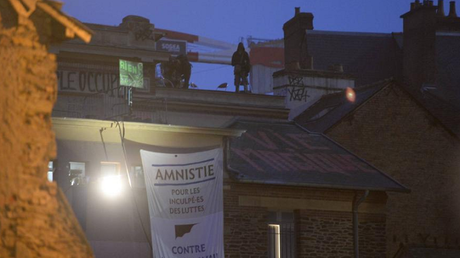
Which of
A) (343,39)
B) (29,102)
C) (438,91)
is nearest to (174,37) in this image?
(343,39)

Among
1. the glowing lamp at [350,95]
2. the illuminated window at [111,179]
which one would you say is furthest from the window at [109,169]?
the glowing lamp at [350,95]

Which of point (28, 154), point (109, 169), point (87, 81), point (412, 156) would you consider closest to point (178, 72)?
point (87, 81)

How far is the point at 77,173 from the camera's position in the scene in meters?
28.0

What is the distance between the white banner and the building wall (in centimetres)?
1210

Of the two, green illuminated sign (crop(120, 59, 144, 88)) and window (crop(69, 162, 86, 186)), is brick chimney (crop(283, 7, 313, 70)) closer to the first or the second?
green illuminated sign (crop(120, 59, 144, 88))

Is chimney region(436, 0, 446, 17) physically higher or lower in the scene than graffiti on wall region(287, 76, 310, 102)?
higher

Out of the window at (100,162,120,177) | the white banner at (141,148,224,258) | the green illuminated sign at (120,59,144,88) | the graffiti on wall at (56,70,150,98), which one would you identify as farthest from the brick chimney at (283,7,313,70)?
the window at (100,162,120,177)

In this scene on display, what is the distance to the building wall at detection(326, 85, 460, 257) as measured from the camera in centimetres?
4106

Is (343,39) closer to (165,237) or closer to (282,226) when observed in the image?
(282,226)

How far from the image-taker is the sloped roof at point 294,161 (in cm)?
3266

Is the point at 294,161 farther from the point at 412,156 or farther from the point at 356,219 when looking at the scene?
the point at 412,156

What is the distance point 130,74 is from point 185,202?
5.97 metres

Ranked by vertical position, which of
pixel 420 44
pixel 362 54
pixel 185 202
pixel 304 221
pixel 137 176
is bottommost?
pixel 304 221

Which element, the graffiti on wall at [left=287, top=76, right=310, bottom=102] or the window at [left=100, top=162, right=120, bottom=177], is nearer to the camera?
the window at [left=100, top=162, right=120, bottom=177]
